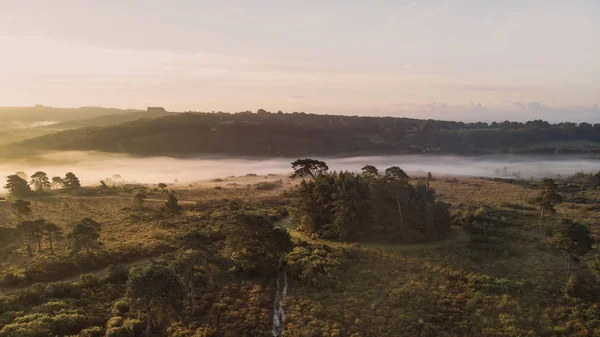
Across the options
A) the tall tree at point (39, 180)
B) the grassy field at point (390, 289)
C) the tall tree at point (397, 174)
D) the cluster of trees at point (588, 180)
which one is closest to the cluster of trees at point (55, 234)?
the grassy field at point (390, 289)

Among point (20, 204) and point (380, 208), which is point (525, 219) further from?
point (20, 204)

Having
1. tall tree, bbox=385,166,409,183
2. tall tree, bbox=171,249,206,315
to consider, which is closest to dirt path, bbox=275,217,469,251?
tall tree, bbox=385,166,409,183

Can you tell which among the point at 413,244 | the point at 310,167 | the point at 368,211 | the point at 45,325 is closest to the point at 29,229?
the point at 45,325

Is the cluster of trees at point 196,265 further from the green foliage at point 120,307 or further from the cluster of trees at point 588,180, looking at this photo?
the cluster of trees at point 588,180

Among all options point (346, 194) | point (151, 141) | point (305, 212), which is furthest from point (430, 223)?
point (151, 141)

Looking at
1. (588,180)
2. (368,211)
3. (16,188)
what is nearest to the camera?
(368,211)

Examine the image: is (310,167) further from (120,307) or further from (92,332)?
(92,332)
